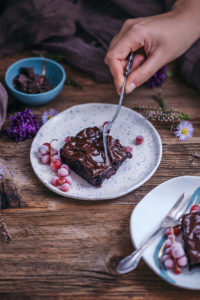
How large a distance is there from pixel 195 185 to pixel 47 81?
3.66ft

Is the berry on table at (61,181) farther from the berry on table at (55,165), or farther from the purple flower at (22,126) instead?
the purple flower at (22,126)

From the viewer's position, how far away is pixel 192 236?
4.31 ft

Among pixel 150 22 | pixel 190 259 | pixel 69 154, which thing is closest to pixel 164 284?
pixel 190 259

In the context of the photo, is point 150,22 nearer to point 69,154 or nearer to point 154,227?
point 69,154

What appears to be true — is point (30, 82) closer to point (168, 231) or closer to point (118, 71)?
point (118, 71)

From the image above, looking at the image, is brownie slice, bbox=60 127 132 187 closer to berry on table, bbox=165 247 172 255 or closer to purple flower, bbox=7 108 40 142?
purple flower, bbox=7 108 40 142

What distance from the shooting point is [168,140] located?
187 centimetres

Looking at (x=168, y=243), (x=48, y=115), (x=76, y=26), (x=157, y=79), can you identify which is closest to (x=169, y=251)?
(x=168, y=243)

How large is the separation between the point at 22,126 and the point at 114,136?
513mm

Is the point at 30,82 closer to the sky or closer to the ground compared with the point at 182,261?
closer to the sky

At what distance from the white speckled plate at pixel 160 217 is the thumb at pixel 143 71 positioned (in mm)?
590

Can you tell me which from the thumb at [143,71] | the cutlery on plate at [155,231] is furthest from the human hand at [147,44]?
the cutlery on plate at [155,231]

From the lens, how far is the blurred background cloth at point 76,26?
221 cm

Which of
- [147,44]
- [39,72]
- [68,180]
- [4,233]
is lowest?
[4,233]
